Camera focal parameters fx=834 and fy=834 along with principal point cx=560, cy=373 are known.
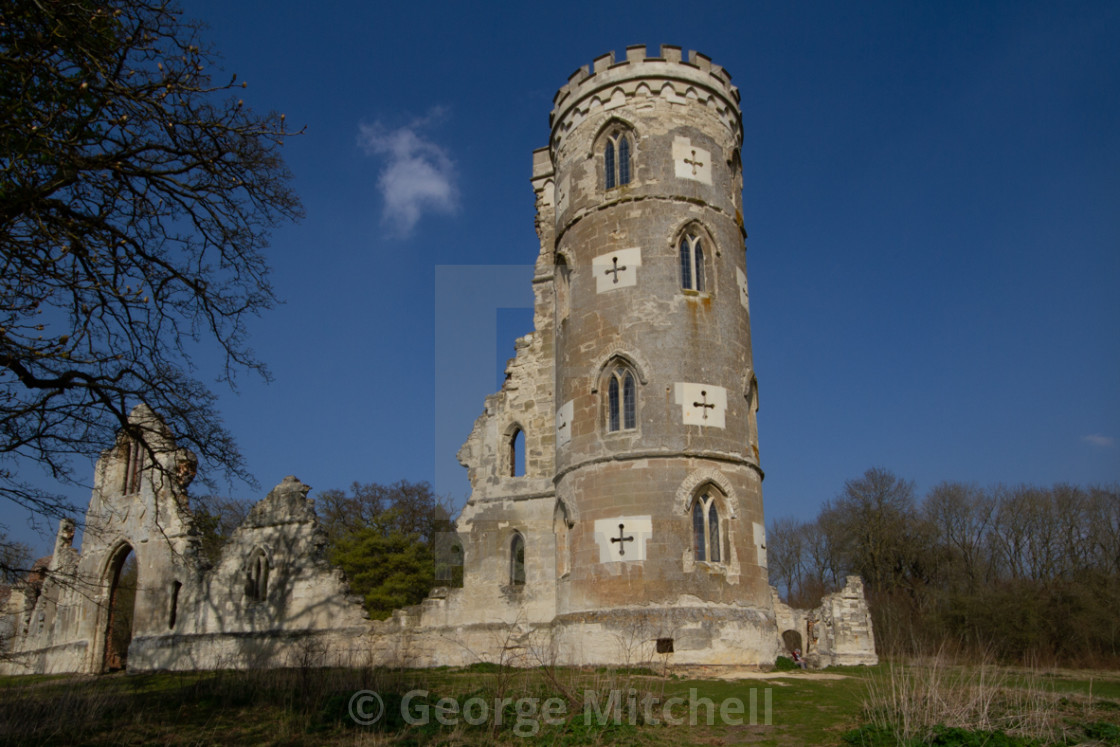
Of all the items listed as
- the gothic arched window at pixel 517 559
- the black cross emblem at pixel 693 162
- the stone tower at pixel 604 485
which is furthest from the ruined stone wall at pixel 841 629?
the black cross emblem at pixel 693 162

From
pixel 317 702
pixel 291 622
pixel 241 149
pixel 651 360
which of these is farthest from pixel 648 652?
pixel 241 149

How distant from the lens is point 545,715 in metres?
9.46

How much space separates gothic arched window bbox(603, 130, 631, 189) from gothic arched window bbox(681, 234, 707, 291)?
2025 mm

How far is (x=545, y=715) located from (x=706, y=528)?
26.6ft

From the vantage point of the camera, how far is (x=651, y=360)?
1755 centimetres

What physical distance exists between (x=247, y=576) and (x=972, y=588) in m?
31.5

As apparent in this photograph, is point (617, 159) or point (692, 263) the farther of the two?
point (617, 159)

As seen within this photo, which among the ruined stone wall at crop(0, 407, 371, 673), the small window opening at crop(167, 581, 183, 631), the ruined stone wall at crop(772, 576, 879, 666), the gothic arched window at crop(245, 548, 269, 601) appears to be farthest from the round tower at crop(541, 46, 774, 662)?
the small window opening at crop(167, 581, 183, 631)

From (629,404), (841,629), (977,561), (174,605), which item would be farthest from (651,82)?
(977,561)

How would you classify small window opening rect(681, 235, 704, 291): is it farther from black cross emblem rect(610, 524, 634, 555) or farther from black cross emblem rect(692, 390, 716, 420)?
black cross emblem rect(610, 524, 634, 555)

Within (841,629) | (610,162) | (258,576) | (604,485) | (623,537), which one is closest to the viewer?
(623,537)

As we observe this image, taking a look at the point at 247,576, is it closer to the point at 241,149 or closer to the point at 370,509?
the point at 241,149

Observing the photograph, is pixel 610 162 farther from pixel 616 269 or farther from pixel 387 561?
pixel 387 561

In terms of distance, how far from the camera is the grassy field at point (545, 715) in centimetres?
862
